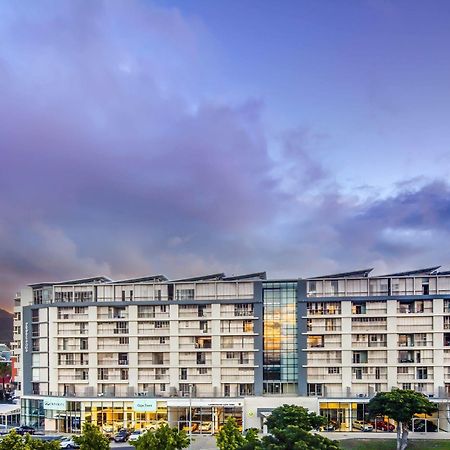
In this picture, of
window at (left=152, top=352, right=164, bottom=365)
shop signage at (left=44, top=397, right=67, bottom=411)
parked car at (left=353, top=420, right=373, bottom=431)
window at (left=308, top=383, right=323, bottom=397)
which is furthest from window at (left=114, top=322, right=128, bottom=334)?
parked car at (left=353, top=420, right=373, bottom=431)

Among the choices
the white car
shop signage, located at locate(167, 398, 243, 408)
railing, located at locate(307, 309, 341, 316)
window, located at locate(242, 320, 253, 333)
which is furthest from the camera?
window, located at locate(242, 320, 253, 333)

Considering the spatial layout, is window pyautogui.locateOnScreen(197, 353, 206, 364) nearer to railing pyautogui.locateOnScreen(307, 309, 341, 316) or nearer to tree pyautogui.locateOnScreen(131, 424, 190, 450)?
railing pyautogui.locateOnScreen(307, 309, 341, 316)

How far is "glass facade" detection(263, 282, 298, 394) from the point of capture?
258 ft

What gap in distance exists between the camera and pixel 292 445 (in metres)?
39.8

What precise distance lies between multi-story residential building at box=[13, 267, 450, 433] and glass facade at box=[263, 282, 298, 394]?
5.6 inches

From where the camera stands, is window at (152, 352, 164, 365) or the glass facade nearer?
the glass facade

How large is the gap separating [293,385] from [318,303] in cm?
1219


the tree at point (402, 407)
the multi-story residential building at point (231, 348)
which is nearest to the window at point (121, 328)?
the multi-story residential building at point (231, 348)

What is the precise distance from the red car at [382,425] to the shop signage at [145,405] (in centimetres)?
2971

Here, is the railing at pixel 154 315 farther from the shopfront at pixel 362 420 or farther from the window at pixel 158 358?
the shopfront at pixel 362 420

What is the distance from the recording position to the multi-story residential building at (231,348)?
248 feet

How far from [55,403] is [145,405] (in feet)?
43.6

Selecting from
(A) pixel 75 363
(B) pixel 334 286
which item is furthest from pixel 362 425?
(A) pixel 75 363

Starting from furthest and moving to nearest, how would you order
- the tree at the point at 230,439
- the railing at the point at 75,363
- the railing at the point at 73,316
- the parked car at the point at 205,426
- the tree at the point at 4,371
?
the tree at the point at 4,371, the railing at the point at 73,316, the railing at the point at 75,363, the parked car at the point at 205,426, the tree at the point at 230,439
